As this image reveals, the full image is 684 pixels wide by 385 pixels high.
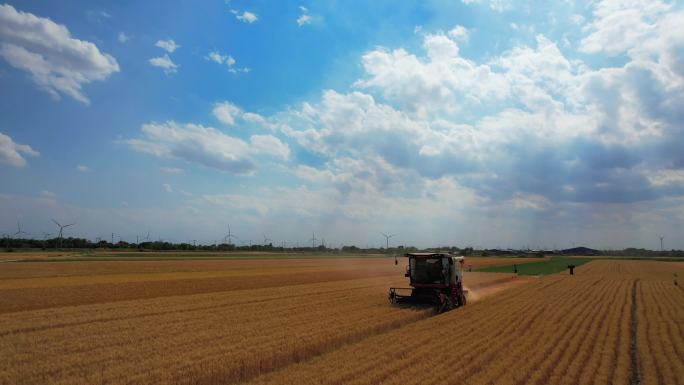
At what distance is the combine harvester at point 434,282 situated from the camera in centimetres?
2237

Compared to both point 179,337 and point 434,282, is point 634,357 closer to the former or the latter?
point 434,282

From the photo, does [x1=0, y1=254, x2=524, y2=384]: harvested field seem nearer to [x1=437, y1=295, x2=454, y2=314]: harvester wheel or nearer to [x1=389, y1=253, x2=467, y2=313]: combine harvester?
[x1=437, y1=295, x2=454, y2=314]: harvester wheel

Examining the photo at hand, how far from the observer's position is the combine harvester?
22373mm

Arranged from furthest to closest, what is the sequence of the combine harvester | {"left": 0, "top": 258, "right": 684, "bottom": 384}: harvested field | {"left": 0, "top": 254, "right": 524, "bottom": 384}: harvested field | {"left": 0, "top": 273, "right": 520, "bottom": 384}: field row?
1. the combine harvester
2. {"left": 0, "top": 254, "right": 524, "bottom": 384}: harvested field
3. {"left": 0, "top": 273, "right": 520, "bottom": 384}: field row
4. {"left": 0, "top": 258, "right": 684, "bottom": 384}: harvested field

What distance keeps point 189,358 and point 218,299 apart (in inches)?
522

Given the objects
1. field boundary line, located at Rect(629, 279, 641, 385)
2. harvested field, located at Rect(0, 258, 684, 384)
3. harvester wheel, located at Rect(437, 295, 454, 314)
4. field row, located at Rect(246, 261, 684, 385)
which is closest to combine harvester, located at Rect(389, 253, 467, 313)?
harvester wheel, located at Rect(437, 295, 454, 314)

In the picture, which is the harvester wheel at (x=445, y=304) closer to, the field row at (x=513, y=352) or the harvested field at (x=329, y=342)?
the harvested field at (x=329, y=342)

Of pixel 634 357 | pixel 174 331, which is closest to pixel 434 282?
pixel 634 357

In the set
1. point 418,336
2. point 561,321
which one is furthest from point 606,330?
point 418,336

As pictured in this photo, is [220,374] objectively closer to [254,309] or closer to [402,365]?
[402,365]

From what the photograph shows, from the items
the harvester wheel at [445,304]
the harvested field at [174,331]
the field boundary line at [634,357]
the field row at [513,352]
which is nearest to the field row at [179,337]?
the harvested field at [174,331]

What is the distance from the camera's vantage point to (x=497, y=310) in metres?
21.4

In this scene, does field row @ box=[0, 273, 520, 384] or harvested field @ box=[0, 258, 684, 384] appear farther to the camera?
field row @ box=[0, 273, 520, 384]

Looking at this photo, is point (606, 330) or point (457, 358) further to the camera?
point (606, 330)
